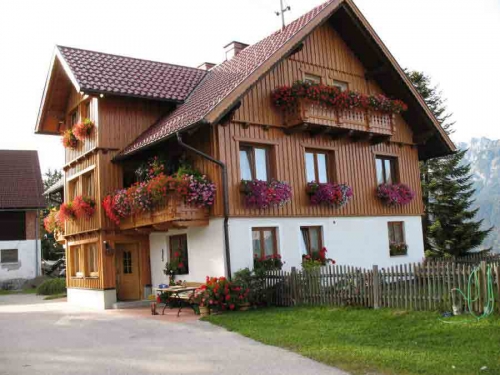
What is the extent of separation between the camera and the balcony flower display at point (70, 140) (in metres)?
20.4

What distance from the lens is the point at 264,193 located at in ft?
52.2

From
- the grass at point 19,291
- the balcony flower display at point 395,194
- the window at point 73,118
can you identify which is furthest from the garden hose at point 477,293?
the grass at point 19,291

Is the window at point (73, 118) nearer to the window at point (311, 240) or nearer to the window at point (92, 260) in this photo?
the window at point (92, 260)

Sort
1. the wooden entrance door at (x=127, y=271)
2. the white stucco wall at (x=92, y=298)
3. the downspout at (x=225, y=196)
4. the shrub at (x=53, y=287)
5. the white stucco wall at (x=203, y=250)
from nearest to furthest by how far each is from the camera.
Answer: 1. the downspout at (x=225, y=196)
2. the white stucco wall at (x=203, y=250)
3. the white stucco wall at (x=92, y=298)
4. the wooden entrance door at (x=127, y=271)
5. the shrub at (x=53, y=287)

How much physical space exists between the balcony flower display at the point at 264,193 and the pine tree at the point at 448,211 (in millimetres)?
14122

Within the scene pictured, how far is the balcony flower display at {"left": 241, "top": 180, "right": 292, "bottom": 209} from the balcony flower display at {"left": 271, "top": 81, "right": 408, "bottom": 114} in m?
2.55

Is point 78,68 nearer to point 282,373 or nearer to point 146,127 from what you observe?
point 146,127

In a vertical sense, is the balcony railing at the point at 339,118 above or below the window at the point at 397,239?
above

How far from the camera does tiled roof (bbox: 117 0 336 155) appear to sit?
A: 15.9m

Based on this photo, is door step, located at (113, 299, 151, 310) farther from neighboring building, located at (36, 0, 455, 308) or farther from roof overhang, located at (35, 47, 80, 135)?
roof overhang, located at (35, 47, 80, 135)

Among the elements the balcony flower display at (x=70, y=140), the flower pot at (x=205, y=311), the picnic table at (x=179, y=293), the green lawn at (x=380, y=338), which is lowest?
the green lawn at (x=380, y=338)

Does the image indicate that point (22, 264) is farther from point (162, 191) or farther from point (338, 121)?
point (338, 121)

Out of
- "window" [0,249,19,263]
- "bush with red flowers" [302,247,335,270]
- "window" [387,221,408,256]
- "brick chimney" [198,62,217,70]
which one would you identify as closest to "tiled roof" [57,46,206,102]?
"brick chimney" [198,62,217,70]

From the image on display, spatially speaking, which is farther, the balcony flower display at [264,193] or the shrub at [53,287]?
the shrub at [53,287]
